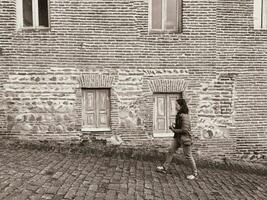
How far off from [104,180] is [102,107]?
11.1 ft

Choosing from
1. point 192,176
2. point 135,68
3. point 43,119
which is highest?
point 135,68

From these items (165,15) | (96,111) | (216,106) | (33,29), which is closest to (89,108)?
(96,111)

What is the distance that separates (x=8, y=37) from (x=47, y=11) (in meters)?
1.33

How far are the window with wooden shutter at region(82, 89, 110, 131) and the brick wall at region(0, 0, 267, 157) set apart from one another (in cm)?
23

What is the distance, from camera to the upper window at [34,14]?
32.2 feet

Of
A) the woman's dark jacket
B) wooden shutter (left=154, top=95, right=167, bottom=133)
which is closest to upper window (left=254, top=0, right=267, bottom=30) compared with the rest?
wooden shutter (left=154, top=95, right=167, bottom=133)

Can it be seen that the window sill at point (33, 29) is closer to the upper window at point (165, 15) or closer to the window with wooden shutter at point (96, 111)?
the window with wooden shutter at point (96, 111)

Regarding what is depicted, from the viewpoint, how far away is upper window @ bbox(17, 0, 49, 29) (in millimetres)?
9828

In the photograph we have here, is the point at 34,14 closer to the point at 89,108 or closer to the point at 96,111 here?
the point at 89,108

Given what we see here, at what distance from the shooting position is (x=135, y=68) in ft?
32.6

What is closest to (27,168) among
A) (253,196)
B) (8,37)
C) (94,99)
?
(94,99)

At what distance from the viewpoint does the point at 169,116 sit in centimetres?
1023

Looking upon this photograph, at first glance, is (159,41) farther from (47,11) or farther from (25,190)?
(25,190)

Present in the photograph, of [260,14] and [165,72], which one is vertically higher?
[260,14]
